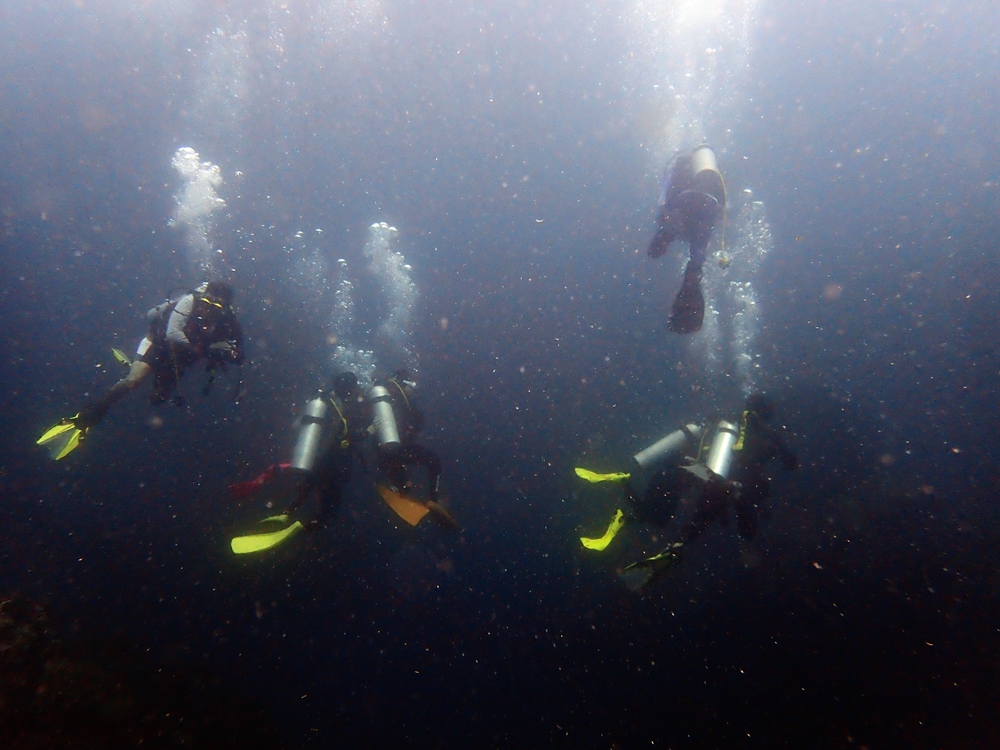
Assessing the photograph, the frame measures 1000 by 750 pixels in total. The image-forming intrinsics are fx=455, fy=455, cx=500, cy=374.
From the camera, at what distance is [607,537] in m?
5.39

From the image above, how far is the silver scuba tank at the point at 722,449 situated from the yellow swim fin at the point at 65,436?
7852mm

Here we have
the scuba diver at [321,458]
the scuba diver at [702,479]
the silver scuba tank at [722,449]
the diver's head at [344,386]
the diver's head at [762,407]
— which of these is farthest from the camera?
the diver's head at [762,407]

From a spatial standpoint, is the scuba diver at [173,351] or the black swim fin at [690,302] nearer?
the black swim fin at [690,302]

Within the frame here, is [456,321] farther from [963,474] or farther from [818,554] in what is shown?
[963,474]

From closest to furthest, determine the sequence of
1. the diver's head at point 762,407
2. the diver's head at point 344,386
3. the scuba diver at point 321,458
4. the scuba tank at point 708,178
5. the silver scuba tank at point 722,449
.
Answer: the scuba tank at point 708,178 → the scuba diver at point 321,458 → the silver scuba tank at point 722,449 → the diver's head at point 344,386 → the diver's head at point 762,407

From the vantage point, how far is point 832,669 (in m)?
12.7

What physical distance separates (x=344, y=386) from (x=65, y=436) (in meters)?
3.38

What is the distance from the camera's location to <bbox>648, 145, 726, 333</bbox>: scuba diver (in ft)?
→ 15.5

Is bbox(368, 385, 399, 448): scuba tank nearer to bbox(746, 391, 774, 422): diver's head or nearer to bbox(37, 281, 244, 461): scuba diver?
bbox(37, 281, 244, 461): scuba diver

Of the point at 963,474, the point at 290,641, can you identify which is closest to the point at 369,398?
the point at 290,641

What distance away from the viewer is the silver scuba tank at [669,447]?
6.57 meters

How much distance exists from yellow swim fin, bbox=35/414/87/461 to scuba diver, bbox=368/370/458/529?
11.6 feet

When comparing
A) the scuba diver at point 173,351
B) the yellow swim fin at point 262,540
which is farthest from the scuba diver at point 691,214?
the scuba diver at point 173,351

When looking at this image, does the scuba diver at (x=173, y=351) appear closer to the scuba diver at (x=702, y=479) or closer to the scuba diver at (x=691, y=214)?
the scuba diver at (x=702, y=479)
